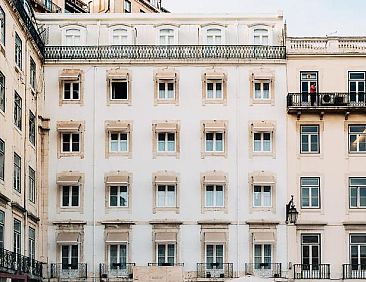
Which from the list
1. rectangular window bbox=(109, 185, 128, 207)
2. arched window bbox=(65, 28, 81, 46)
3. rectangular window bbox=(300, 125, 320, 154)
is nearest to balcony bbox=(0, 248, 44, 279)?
rectangular window bbox=(109, 185, 128, 207)

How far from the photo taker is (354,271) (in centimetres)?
6531

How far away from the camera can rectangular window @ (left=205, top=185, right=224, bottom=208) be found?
6619 cm

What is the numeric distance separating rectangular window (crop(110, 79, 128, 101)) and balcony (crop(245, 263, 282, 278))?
12.2 metres

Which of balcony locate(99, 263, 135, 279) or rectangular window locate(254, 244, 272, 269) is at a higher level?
rectangular window locate(254, 244, 272, 269)

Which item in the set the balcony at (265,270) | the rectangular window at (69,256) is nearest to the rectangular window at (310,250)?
the balcony at (265,270)

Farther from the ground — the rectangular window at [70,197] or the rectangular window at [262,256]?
the rectangular window at [70,197]

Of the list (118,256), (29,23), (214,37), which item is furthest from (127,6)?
(29,23)

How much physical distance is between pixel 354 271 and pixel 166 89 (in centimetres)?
1510

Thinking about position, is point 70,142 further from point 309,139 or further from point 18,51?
point 309,139

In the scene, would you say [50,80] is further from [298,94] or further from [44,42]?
[298,94]

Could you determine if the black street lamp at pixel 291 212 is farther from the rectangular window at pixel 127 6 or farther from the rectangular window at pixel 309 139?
the rectangular window at pixel 127 6

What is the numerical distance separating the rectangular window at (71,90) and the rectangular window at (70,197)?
5.23 metres

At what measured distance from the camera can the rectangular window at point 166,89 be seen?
220 ft

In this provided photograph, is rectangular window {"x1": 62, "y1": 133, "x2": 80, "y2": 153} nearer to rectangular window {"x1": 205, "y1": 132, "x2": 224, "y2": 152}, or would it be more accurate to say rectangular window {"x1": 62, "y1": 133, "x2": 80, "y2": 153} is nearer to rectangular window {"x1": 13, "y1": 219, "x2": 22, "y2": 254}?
rectangular window {"x1": 205, "y1": 132, "x2": 224, "y2": 152}
